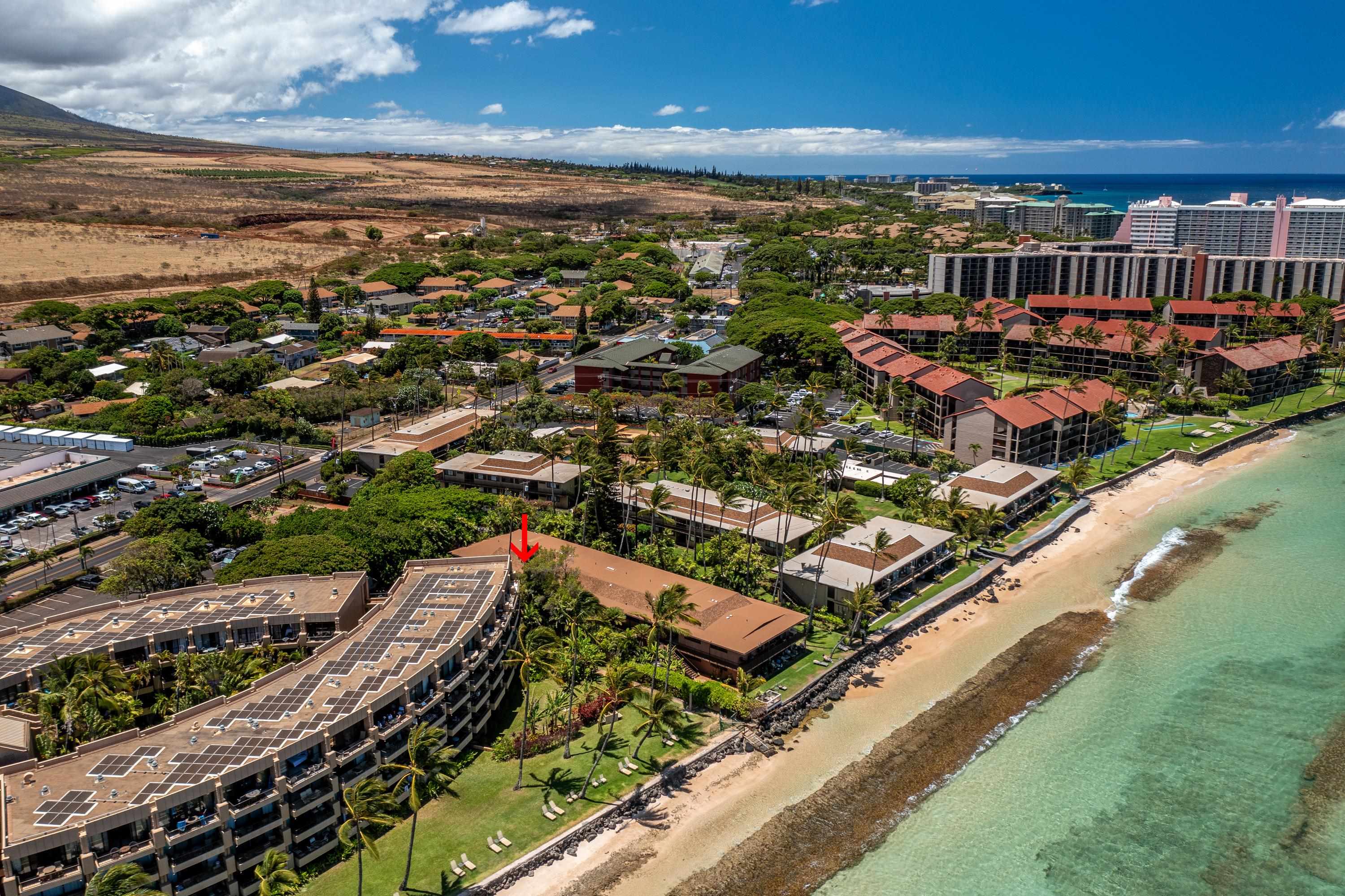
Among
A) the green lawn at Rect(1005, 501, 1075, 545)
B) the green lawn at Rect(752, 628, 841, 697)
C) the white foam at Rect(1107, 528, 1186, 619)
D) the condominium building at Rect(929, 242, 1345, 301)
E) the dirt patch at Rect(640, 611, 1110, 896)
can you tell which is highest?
the condominium building at Rect(929, 242, 1345, 301)

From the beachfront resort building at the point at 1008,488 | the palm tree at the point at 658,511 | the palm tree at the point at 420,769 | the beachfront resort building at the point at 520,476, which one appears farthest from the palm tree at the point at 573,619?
the beachfront resort building at the point at 1008,488

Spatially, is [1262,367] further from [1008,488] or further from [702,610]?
[702,610]

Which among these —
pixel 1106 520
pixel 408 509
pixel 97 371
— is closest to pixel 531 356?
pixel 97 371

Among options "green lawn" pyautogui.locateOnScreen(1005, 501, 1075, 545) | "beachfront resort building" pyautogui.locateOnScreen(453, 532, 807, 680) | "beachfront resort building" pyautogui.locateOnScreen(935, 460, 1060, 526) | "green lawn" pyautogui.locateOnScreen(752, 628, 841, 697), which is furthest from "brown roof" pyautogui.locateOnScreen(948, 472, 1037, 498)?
"beachfront resort building" pyautogui.locateOnScreen(453, 532, 807, 680)

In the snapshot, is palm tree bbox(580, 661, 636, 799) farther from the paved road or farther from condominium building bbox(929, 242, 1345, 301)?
condominium building bbox(929, 242, 1345, 301)

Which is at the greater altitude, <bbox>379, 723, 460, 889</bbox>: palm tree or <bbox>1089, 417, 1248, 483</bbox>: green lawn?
<bbox>1089, 417, 1248, 483</bbox>: green lawn

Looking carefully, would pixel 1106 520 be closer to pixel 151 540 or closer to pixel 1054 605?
pixel 1054 605

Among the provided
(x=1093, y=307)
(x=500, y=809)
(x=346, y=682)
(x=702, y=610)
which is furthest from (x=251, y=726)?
(x=1093, y=307)
